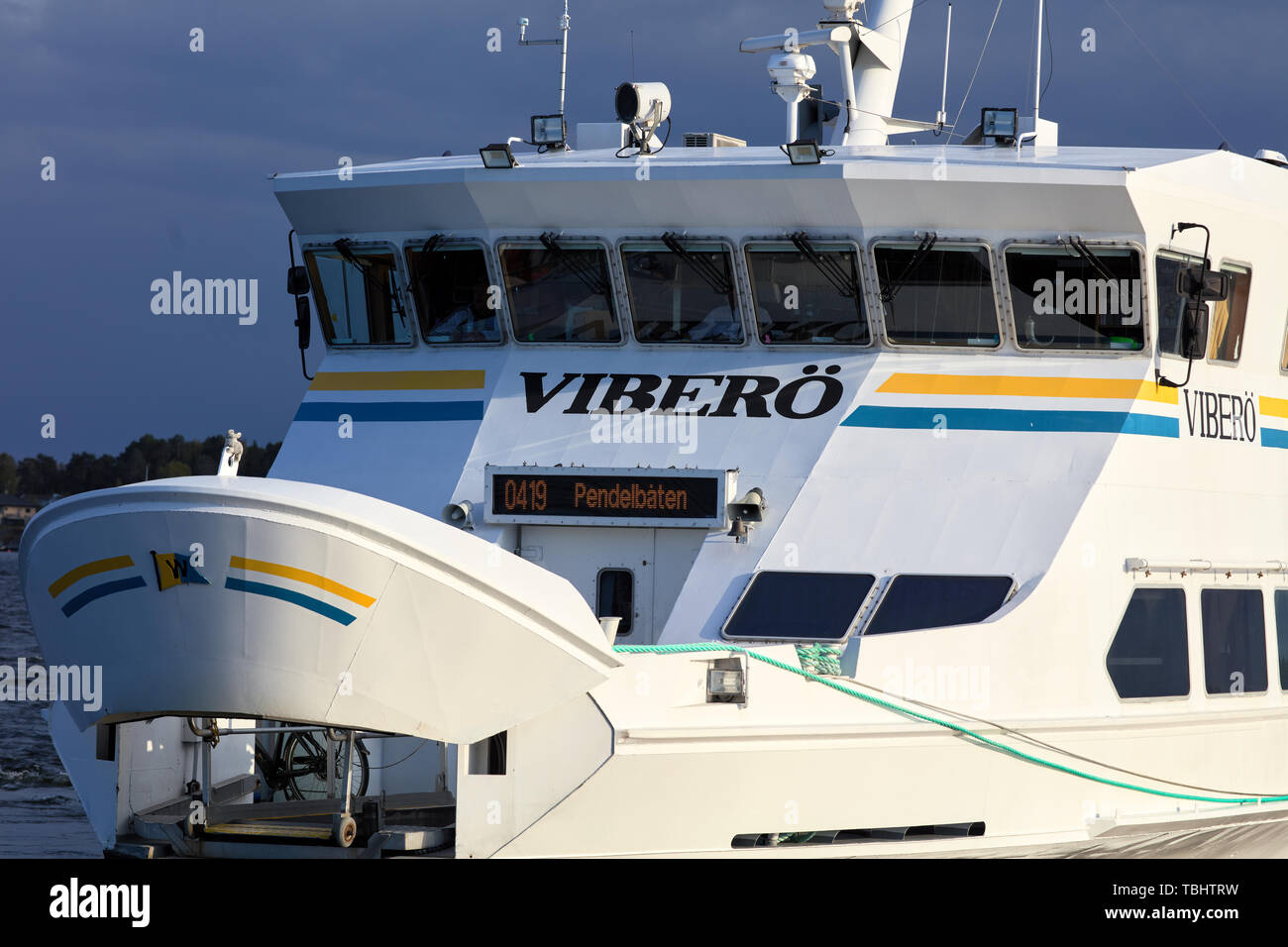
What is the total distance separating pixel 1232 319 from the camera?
12453 mm

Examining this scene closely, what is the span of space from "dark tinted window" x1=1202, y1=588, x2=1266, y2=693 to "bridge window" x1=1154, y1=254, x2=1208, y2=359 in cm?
166

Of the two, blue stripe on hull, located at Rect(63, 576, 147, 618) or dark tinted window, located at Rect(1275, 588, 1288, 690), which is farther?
dark tinted window, located at Rect(1275, 588, 1288, 690)

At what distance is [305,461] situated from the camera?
42.1 ft

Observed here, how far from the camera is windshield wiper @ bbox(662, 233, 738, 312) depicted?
12000 mm

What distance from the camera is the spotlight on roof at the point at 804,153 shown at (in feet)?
37.1

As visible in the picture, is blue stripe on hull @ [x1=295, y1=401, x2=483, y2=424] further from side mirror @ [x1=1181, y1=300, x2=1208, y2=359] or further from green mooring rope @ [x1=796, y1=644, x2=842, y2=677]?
side mirror @ [x1=1181, y1=300, x2=1208, y2=359]

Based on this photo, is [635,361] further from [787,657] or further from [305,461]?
[787,657]

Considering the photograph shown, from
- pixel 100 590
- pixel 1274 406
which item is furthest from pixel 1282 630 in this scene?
pixel 100 590

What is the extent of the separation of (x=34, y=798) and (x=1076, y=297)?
1558cm

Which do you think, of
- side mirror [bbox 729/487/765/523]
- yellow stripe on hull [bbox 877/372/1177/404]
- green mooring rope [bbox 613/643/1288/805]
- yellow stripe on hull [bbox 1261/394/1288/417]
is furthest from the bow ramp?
yellow stripe on hull [bbox 1261/394/1288/417]

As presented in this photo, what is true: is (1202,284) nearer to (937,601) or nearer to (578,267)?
(937,601)

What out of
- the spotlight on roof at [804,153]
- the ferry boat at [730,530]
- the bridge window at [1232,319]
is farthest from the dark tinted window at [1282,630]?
the spotlight on roof at [804,153]

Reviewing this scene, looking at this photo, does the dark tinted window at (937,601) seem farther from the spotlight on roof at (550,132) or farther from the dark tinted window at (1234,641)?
the spotlight on roof at (550,132)

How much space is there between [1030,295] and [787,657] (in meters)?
3.50
